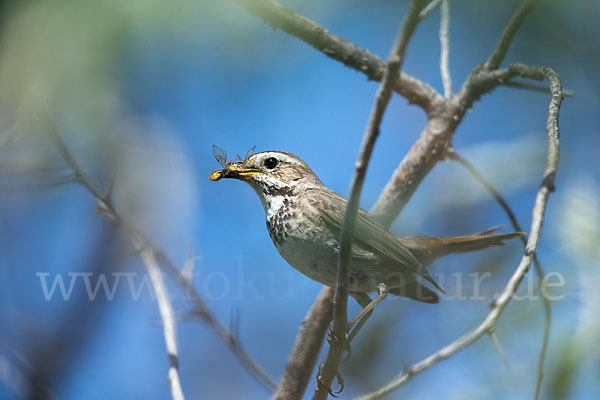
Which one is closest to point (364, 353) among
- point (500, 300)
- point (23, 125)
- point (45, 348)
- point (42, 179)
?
point (500, 300)

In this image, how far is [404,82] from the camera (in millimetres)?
5074

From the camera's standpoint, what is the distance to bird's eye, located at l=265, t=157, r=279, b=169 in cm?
442

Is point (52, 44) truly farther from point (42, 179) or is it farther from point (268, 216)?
point (268, 216)

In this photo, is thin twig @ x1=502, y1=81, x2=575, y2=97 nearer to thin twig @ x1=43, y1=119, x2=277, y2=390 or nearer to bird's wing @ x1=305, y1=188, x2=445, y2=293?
bird's wing @ x1=305, y1=188, x2=445, y2=293

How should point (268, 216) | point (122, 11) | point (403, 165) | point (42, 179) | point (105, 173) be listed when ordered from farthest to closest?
point (105, 173), point (403, 165), point (42, 179), point (268, 216), point (122, 11)

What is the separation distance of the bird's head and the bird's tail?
1.00 meters

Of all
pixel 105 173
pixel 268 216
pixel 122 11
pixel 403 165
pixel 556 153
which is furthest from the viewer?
pixel 105 173

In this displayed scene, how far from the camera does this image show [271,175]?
4.42 metres

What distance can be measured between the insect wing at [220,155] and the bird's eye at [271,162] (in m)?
0.45

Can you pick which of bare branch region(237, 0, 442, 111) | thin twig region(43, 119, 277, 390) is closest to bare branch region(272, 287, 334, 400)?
thin twig region(43, 119, 277, 390)

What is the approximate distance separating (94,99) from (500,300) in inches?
144

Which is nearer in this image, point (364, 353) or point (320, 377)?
point (320, 377)

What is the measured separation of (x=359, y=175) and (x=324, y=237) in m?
1.59

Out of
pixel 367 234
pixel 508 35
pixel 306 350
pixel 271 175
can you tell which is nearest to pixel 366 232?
pixel 367 234
